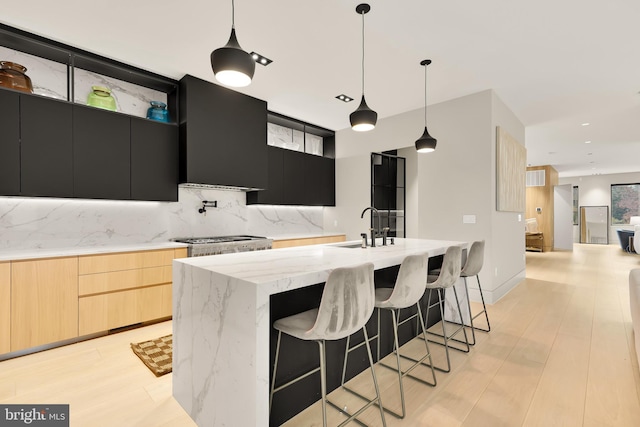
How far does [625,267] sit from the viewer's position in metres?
6.90

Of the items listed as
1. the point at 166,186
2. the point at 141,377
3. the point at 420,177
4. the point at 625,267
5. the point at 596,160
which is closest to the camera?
the point at 141,377

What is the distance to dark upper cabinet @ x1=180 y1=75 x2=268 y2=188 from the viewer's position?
12.0 feet

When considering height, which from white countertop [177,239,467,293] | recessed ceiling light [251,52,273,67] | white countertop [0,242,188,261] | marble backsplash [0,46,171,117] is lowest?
white countertop [0,242,188,261]

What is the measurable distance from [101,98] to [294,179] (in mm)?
2754

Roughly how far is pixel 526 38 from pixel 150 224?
4438 millimetres

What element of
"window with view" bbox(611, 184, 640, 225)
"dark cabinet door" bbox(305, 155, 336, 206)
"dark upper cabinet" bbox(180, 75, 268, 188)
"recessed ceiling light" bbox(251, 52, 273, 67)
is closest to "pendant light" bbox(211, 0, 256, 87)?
"recessed ceiling light" bbox(251, 52, 273, 67)

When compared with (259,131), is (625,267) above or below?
below

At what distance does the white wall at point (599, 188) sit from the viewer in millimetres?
11570

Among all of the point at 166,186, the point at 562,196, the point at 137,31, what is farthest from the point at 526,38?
the point at 562,196

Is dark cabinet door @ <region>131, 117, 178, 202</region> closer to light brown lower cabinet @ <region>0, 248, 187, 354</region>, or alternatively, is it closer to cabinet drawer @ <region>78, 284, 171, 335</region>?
light brown lower cabinet @ <region>0, 248, 187, 354</region>

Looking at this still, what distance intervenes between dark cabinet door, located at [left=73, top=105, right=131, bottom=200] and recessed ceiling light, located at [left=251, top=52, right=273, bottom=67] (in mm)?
1524

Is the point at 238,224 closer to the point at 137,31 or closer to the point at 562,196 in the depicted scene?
the point at 137,31

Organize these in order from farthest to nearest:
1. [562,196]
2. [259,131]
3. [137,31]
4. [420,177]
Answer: [562,196] → [420,177] → [259,131] → [137,31]

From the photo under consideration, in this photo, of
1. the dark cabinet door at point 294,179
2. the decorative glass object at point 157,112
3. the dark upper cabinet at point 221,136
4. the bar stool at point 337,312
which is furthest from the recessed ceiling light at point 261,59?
the bar stool at point 337,312
